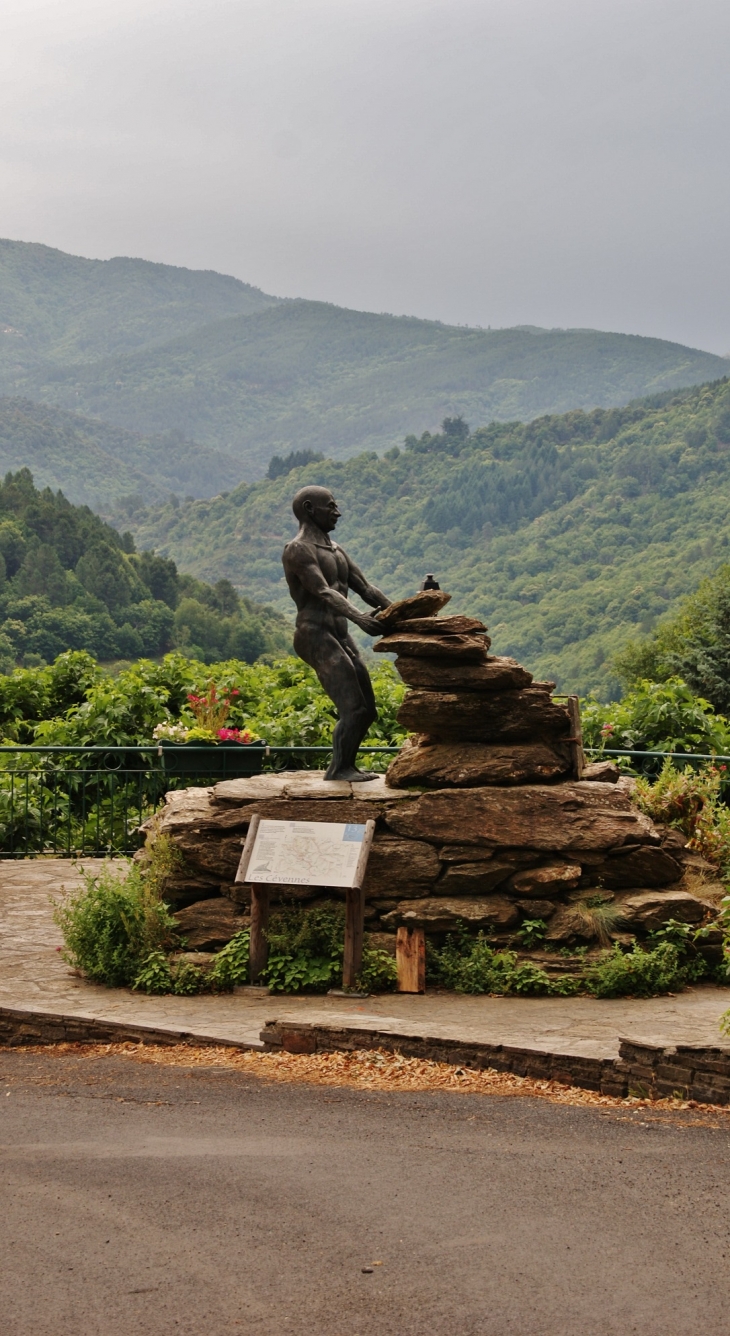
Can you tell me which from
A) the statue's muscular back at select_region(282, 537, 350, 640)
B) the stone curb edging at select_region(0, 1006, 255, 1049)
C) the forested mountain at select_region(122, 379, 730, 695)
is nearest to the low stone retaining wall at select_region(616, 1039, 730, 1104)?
the stone curb edging at select_region(0, 1006, 255, 1049)

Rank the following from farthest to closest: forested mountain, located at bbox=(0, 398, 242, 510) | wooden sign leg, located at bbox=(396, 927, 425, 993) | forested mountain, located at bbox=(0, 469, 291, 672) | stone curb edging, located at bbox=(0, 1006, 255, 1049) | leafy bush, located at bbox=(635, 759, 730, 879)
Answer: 1. forested mountain, located at bbox=(0, 398, 242, 510)
2. forested mountain, located at bbox=(0, 469, 291, 672)
3. leafy bush, located at bbox=(635, 759, 730, 879)
4. wooden sign leg, located at bbox=(396, 927, 425, 993)
5. stone curb edging, located at bbox=(0, 1006, 255, 1049)

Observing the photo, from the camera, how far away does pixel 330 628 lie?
8.76 metres

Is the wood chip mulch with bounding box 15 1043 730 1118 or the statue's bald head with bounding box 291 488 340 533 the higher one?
the statue's bald head with bounding box 291 488 340 533

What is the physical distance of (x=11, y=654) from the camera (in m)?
45.9

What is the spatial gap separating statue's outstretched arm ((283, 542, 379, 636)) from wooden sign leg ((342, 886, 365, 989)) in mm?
1700

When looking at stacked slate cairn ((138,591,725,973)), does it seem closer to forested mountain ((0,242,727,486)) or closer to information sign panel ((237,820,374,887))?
information sign panel ((237,820,374,887))

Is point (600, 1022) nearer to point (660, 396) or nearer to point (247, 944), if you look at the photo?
point (247, 944)

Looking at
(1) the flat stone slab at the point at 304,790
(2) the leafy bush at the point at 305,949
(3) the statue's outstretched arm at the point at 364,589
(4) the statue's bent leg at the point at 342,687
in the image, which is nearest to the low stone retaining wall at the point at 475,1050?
(2) the leafy bush at the point at 305,949

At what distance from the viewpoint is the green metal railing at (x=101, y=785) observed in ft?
41.4

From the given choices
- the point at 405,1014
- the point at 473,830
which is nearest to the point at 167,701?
the point at 473,830

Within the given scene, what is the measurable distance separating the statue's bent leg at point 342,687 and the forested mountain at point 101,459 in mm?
104842

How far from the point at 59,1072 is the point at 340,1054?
1416 mm

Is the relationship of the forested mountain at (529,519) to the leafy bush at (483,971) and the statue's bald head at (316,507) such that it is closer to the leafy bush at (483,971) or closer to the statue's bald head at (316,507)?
the statue's bald head at (316,507)

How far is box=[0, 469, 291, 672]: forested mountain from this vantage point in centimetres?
4866
